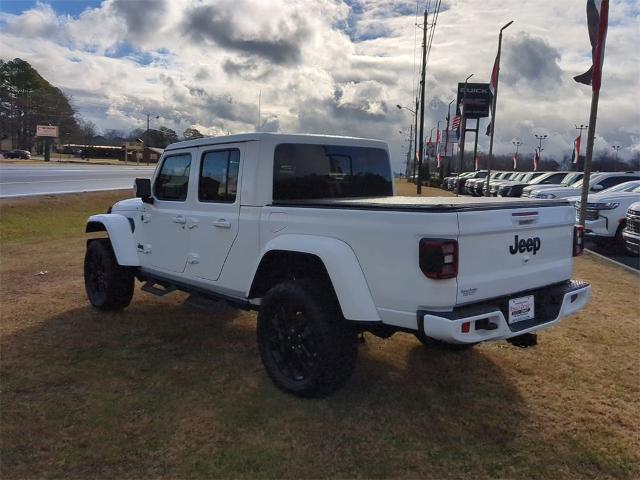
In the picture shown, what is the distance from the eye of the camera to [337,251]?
3471 millimetres

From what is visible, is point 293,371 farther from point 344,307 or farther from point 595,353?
point 595,353

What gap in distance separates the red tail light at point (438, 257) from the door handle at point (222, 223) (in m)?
1.85

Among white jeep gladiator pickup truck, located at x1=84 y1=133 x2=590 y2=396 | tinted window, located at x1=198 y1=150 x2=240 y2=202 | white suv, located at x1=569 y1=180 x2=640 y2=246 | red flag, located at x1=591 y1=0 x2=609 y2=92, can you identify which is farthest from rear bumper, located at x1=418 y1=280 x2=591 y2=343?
white suv, located at x1=569 y1=180 x2=640 y2=246

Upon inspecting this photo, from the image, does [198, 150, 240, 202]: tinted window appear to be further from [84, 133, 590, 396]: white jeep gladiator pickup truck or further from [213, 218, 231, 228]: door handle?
[213, 218, 231, 228]: door handle

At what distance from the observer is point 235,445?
10.7ft

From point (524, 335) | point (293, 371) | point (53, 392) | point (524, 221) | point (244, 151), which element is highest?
point (244, 151)

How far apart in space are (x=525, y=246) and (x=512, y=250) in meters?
0.17

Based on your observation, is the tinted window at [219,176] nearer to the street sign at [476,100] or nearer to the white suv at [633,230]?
the white suv at [633,230]

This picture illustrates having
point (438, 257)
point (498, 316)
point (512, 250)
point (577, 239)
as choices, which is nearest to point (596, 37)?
point (577, 239)

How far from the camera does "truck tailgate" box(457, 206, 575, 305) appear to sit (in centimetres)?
321

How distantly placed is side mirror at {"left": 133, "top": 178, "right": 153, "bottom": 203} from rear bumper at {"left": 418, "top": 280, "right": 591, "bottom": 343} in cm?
338

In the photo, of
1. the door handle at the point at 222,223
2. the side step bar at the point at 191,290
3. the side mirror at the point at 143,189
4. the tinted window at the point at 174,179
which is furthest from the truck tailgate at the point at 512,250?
the side mirror at the point at 143,189

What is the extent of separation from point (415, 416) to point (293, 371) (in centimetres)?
91

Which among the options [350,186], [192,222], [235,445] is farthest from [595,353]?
[192,222]
